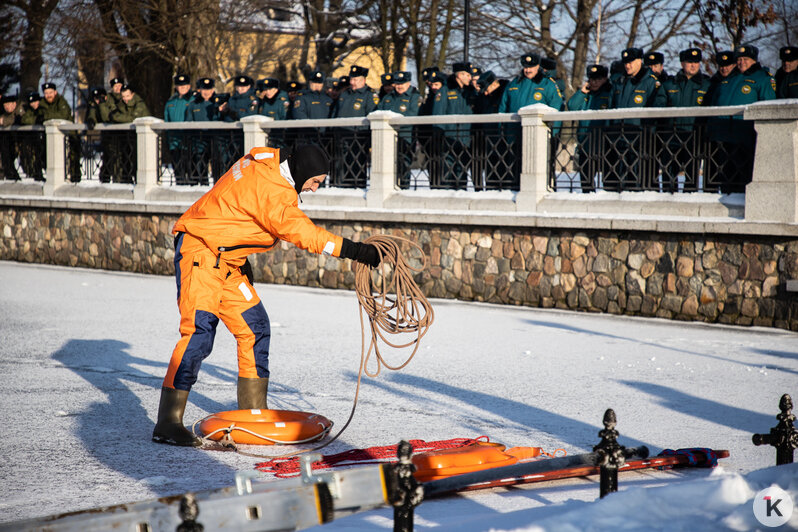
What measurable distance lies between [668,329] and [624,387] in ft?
10.4

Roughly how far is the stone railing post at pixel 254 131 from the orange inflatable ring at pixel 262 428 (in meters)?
8.75

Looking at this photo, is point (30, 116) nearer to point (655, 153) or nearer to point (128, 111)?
point (128, 111)

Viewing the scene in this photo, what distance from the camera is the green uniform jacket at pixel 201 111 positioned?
1514 cm

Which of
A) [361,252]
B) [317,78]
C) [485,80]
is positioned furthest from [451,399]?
[317,78]

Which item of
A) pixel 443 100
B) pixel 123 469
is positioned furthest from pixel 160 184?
pixel 123 469

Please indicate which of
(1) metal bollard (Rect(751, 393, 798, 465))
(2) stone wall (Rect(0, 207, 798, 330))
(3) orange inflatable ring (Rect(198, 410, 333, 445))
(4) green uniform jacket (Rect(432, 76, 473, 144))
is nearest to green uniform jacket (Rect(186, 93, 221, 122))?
(2) stone wall (Rect(0, 207, 798, 330))

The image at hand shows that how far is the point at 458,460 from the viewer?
4.42 metres

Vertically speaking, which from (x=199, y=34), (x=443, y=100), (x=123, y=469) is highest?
(x=199, y=34)

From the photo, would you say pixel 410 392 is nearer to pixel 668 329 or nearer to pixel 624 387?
pixel 624 387

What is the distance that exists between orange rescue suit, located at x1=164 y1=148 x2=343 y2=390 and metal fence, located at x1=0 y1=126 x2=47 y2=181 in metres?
13.2

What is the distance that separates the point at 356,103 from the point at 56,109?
7359 millimetres

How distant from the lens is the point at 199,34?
75.8 ft

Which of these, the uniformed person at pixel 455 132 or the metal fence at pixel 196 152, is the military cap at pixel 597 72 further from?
the metal fence at pixel 196 152

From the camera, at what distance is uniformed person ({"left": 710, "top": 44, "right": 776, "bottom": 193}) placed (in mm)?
9898
